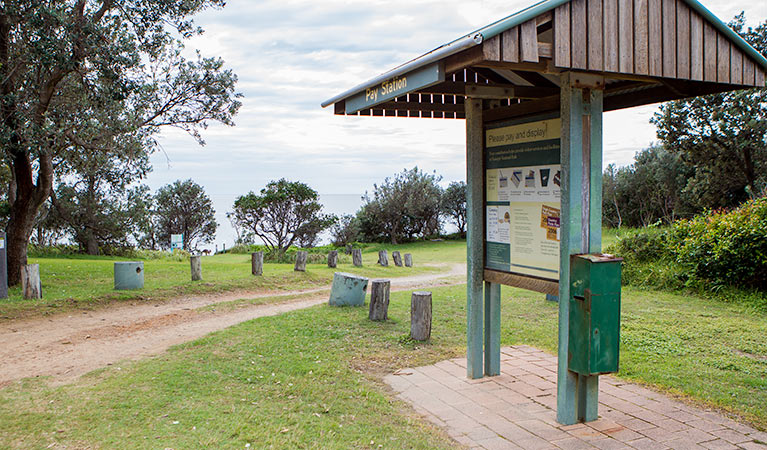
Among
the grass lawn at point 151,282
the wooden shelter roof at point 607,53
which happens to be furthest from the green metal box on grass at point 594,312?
the grass lawn at point 151,282

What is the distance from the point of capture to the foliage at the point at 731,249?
11242 millimetres

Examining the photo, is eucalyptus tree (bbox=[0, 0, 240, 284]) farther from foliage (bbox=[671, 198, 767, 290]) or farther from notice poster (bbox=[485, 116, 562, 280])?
foliage (bbox=[671, 198, 767, 290])

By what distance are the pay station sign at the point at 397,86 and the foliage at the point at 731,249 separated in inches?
375

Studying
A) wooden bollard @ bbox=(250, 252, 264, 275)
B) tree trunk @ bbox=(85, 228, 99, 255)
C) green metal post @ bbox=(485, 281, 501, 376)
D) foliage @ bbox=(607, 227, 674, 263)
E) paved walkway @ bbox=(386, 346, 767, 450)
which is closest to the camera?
paved walkway @ bbox=(386, 346, 767, 450)

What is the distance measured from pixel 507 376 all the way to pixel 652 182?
28313mm

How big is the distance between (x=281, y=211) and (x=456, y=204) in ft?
50.0

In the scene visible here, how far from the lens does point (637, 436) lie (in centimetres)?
448

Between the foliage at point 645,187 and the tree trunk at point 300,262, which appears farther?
the foliage at point 645,187

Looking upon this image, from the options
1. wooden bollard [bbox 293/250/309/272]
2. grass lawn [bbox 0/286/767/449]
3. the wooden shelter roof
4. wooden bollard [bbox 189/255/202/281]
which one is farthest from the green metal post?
wooden bollard [bbox 293/250/309/272]

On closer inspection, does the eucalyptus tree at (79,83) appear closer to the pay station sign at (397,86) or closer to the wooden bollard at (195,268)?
the wooden bollard at (195,268)

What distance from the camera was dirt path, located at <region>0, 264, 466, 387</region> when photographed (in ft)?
22.9

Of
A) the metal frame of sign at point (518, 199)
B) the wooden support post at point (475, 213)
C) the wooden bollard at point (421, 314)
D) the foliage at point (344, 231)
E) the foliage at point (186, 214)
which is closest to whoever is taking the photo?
the metal frame of sign at point (518, 199)

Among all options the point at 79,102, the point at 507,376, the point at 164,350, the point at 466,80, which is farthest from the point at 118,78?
the point at 507,376

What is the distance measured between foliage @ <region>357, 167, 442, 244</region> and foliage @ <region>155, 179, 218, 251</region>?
397 inches
